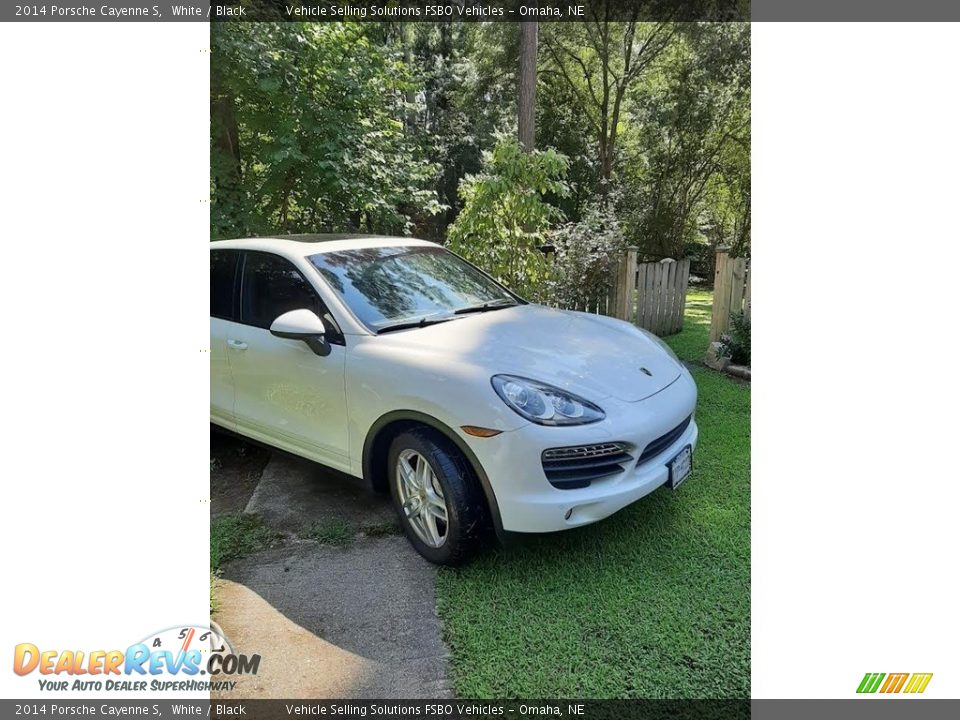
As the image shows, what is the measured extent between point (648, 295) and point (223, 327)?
5039 mm

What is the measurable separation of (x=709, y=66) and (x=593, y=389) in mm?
14760

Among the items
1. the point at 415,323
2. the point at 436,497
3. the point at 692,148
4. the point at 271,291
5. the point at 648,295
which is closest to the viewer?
the point at 436,497

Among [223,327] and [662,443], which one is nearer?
[662,443]

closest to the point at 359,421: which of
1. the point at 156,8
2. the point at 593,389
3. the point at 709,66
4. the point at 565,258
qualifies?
the point at 593,389

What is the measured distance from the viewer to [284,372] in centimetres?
294

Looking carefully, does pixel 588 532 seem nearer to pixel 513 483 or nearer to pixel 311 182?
pixel 513 483

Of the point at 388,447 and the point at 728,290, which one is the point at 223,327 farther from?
the point at 728,290

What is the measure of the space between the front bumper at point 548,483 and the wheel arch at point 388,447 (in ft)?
0.12

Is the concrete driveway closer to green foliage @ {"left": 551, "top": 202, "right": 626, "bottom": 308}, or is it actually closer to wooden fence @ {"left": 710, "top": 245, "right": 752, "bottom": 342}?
green foliage @ {"left": 551, "top": 202, "right": 626, "bottom": 308}

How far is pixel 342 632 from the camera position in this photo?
7.14 ft

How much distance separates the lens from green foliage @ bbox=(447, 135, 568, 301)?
519 cm
